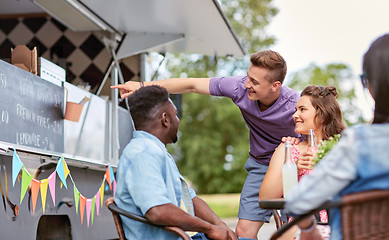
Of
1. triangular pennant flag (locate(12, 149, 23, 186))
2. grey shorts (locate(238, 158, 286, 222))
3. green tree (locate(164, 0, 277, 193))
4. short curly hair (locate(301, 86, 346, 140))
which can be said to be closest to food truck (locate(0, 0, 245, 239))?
triangular pennant flag (locate(12, 149, 23, 186))

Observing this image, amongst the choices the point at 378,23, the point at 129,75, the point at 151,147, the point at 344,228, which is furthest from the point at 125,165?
the point at 378,23

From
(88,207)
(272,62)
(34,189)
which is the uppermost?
(272,62)

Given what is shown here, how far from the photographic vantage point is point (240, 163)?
803 inches

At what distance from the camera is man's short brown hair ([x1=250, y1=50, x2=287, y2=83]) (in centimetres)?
361

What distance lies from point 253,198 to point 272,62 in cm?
97

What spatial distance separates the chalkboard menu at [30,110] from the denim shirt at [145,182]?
1532mm

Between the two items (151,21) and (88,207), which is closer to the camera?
(88,207)

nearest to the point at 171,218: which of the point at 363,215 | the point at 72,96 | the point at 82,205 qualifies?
the point at 363,215

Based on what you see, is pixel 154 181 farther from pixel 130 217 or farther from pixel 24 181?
pixel 24 181

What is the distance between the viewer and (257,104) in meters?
3.70

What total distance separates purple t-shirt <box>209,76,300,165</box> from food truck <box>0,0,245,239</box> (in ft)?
4.48

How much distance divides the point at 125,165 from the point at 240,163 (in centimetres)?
1835

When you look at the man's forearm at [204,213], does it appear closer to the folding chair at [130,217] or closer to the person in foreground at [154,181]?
the person in foreground at [154,181]

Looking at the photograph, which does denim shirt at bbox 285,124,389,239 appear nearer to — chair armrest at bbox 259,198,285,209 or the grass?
chair armrest at bbox 259,198,285,209
